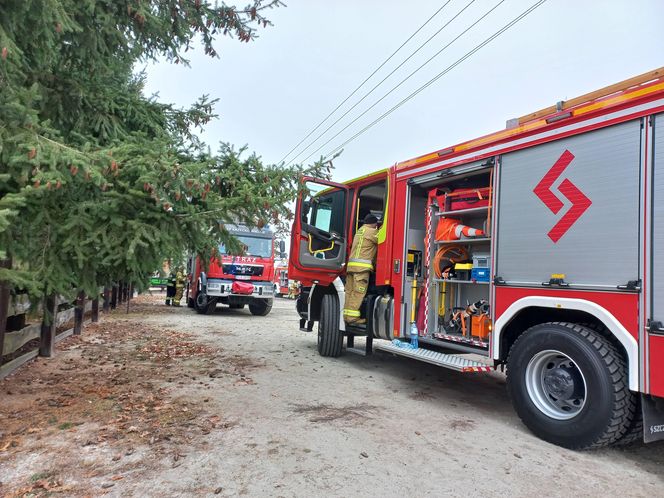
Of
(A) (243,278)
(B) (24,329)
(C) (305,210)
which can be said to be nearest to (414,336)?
(C) (305,210)

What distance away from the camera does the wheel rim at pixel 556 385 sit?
378cm

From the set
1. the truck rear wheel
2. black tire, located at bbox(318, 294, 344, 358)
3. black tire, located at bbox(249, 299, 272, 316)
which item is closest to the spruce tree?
black tire, located at bbox(318, 294, 344, 358)

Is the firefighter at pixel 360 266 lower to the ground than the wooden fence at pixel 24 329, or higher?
higher

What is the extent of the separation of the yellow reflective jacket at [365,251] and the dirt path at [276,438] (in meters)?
1.53

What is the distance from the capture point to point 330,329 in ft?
24.2

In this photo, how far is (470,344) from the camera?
5.02 metres

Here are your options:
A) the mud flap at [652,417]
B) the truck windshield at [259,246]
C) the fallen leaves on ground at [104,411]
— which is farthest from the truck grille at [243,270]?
the mud flap at [652,417]

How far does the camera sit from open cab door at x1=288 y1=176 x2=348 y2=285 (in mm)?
7469

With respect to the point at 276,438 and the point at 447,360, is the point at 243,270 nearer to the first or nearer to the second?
the point at 447,360

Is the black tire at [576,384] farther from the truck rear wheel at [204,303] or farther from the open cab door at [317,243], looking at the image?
the truck rear wheel at [204,303]

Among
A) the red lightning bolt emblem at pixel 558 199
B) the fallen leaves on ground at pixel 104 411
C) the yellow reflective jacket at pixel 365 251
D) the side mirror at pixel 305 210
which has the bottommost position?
the fallen leaves on ground at pixel 104 411

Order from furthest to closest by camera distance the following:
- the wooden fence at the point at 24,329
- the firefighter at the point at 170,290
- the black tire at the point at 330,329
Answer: the firefighter at the point at 170,290 < the black tire at the point at 330,329 < the wooden fence at the point at 24,329

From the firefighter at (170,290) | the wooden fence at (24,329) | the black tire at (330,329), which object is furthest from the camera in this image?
the firefighter at (170,290)

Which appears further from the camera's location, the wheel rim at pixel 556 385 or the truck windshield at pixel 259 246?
the truck windshield at pixel 259 246
